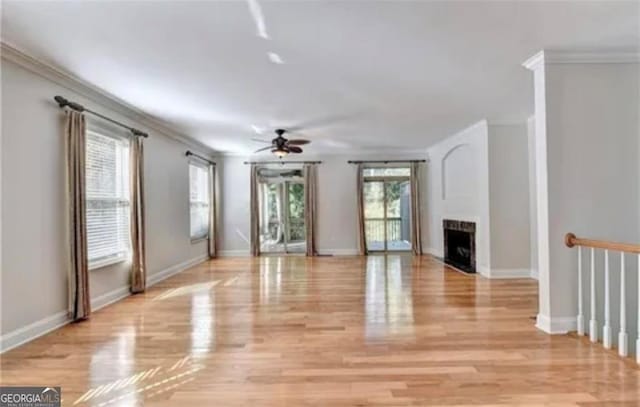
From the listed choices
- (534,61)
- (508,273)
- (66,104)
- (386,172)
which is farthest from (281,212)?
(534,61)

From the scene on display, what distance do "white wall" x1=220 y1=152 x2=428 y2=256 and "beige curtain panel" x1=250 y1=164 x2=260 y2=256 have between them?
0.19 m

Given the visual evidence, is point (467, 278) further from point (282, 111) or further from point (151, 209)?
point (151, 209)

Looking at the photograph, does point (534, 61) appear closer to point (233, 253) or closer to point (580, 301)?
point (580, 301)

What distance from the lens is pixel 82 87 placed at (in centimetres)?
448

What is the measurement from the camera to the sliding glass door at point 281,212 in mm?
10430

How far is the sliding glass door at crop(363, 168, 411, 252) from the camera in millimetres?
10359

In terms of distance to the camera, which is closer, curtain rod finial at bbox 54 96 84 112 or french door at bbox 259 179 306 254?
curtain rod finial at bbox 54 96 84 112

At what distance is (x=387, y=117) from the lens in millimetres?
6281

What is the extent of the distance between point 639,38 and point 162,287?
6463 millimetres

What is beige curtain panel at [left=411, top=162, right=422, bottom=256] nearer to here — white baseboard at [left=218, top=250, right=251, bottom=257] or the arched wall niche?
the arched wall niche

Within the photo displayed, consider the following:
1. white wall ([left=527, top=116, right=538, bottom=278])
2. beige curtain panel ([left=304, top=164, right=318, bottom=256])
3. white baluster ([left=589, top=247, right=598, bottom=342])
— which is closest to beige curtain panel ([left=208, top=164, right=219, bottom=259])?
beige curtain panel ([left=304, top=164, right=318, bottom=256])

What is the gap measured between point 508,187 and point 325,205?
4695 millimetres

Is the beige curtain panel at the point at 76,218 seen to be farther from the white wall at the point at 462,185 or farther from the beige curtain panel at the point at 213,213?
the white wall at the point at 462,185

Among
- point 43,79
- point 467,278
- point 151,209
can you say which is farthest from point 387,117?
point 43,79
